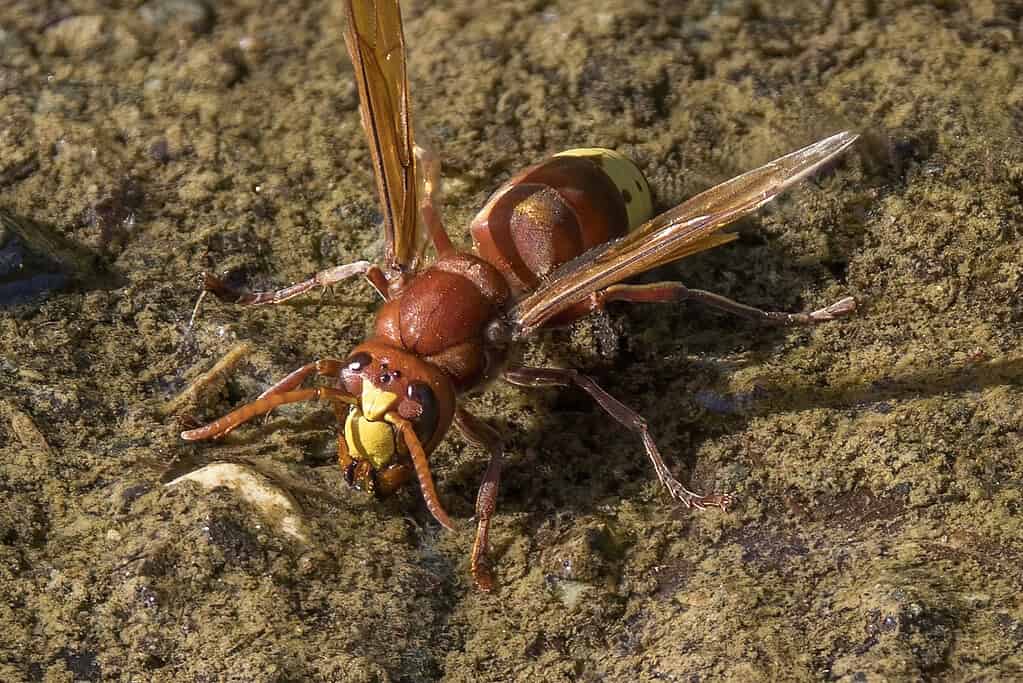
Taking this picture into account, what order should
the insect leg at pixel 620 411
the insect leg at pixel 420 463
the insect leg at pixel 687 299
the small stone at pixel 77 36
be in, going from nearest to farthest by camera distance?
the insect leg at pixel 420 463
the insect leg at pixel 620 411
the insect leg at pixel 687 299
the small stone at pixel 77 36

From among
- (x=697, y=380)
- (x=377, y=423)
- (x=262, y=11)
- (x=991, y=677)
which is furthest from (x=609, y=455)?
(x=262, y=11)

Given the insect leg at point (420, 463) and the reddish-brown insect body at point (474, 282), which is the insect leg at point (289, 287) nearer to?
the reddish-brown insect body at point (474, 282)

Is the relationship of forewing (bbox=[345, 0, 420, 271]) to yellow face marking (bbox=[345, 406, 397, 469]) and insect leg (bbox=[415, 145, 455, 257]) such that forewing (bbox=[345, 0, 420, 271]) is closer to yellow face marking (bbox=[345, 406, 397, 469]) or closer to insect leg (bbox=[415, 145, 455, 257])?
insect leg (bbox=[415, 145, 455, 257])

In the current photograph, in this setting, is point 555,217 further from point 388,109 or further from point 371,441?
point 371,441

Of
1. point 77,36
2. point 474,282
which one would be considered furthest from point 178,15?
point 474,282

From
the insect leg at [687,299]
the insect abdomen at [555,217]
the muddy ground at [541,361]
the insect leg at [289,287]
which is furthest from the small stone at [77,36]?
the insect leg at [687,299]
